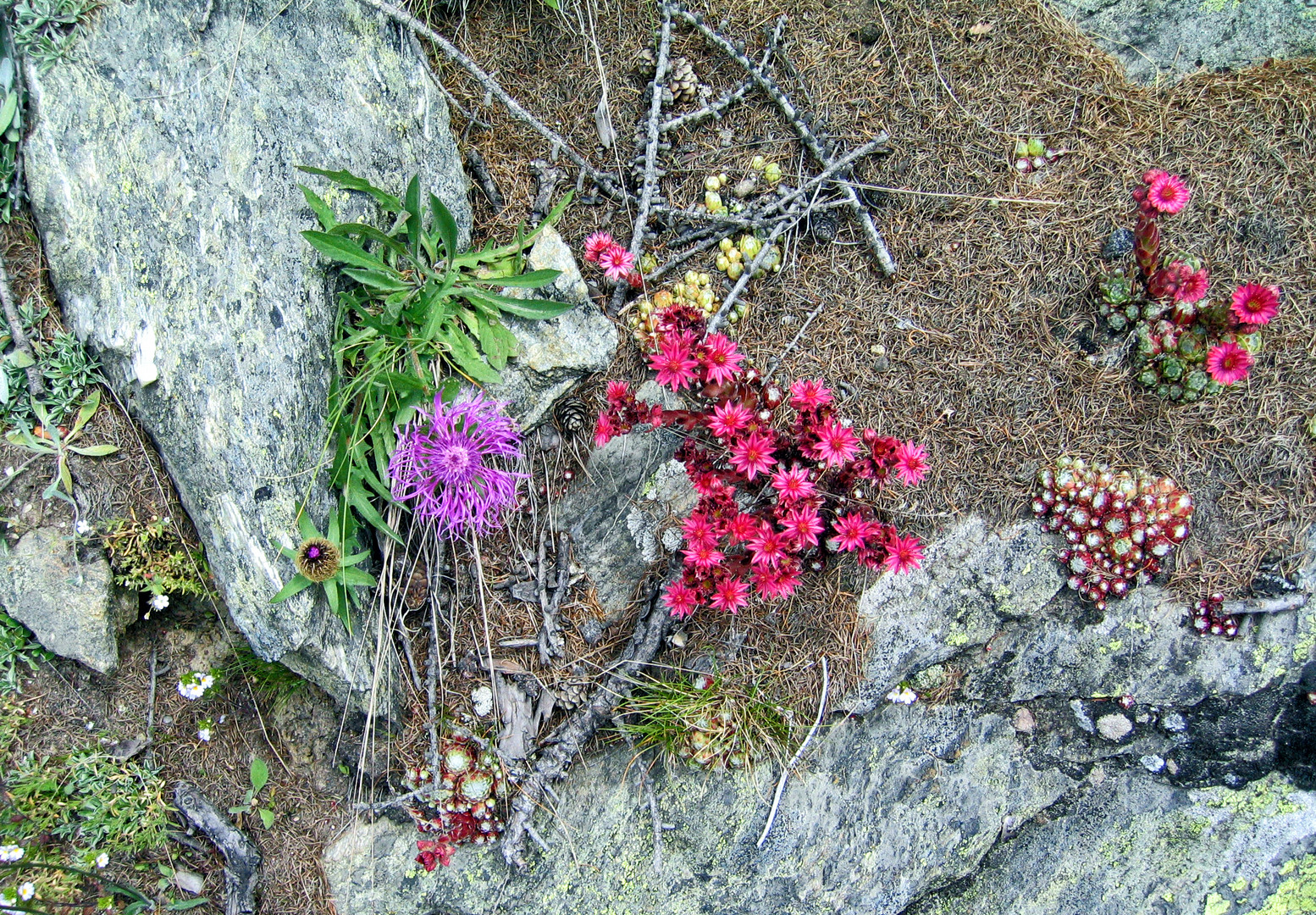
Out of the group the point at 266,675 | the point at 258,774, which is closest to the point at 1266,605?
the point at 266,675

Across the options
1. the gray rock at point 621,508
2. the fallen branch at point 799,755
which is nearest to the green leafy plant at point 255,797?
the gray rock at point 621,508

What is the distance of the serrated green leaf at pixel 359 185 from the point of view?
9.52 feet

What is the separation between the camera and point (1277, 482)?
305 centimetres

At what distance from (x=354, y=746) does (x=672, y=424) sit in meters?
2.14

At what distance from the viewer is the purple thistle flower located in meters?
2.96

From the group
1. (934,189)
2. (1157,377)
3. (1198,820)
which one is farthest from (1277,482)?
(934,189)

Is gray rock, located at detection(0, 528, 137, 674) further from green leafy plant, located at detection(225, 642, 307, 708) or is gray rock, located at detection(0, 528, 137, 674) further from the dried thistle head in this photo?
the dried thistle head

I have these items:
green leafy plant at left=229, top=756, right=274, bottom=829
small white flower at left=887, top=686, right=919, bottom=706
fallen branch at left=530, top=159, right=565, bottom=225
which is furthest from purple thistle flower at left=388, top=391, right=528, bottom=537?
small white flower at left=887, top=686, right=919, bottom=706

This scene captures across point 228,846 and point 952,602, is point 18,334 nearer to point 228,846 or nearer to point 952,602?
point 228,846

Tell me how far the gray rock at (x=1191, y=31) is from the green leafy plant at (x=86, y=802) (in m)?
5.33

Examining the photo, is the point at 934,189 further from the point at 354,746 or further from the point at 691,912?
the point at 354,746

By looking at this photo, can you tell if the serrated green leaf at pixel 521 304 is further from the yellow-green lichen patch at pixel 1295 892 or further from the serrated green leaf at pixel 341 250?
the yellow-green lichen patch at pixel 1295 892

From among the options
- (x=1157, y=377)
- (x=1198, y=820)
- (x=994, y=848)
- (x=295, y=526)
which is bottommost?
(x=994, y=848)

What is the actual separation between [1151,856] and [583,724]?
7.46 feet
